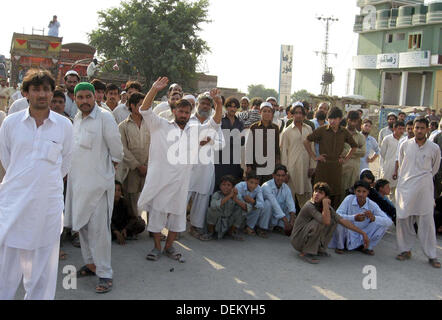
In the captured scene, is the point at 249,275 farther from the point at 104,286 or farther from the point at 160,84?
the point at 160,84

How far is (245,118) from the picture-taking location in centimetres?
731

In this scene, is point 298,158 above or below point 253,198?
above

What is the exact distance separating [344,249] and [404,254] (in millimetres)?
706

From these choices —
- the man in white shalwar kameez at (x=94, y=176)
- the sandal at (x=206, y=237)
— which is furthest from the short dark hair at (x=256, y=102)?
the man in white shalwar kameez at (x=94, y=176)

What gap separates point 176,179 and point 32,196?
76.7 inches

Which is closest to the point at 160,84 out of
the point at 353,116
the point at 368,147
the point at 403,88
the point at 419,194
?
the point at 419,194

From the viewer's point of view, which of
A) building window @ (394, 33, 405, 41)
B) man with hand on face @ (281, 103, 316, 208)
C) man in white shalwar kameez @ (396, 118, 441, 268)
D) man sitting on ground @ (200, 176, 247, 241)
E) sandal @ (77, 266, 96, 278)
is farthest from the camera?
building window @ (394, 33, 405, 41)

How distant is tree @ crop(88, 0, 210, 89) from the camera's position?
29.3 meters

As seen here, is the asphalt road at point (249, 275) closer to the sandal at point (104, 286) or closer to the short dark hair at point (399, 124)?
the sandal at point (104, 286)

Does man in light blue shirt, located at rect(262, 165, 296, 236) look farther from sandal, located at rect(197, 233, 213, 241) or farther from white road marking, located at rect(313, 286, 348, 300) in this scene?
white road marking, located at rect(313, 286, 348, 300)

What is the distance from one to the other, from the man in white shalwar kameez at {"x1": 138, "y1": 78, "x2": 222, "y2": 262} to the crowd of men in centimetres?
1

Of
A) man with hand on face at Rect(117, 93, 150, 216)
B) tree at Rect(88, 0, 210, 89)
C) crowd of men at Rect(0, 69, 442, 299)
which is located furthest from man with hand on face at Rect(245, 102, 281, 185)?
tree at Rect(88, 0, 210, 89)

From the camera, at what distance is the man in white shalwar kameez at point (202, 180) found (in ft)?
19.1

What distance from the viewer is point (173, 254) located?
496cm
